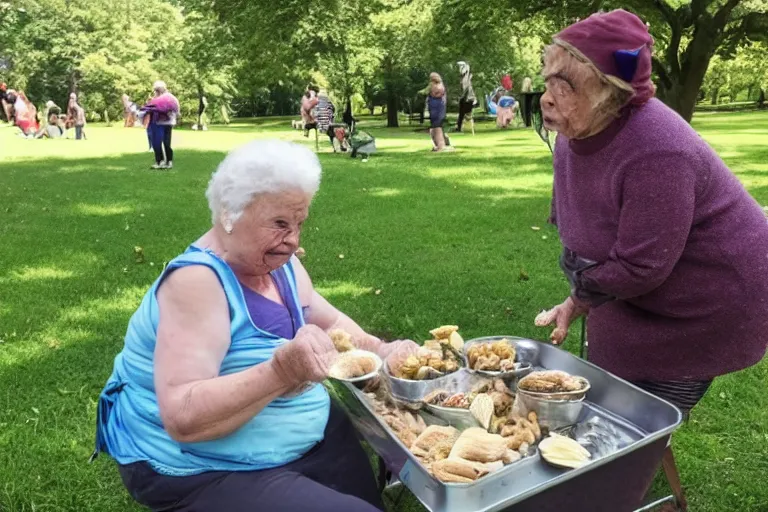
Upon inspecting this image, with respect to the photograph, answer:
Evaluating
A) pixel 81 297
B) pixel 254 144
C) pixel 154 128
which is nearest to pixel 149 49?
pixel 154 128

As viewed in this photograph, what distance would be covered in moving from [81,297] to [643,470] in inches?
185

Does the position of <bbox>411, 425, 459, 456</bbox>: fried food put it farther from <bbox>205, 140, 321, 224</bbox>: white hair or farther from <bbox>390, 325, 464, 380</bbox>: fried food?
<bbox>205, 140, 321, 224</bbox>: white hair

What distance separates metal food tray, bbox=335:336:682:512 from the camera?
141cm

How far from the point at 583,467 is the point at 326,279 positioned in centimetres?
435

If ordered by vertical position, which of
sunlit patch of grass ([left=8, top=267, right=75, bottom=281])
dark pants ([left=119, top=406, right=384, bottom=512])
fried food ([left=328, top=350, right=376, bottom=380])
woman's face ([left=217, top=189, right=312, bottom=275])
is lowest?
sunlit patch of grass ([left=8, top=267, right=75, bottom=281])

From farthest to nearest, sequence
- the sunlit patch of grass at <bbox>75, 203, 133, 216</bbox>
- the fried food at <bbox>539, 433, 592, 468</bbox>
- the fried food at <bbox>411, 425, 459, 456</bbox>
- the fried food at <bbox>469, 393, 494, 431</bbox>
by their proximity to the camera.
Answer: the sunlit patch of grass at <bbox>75, 203, 133, 216</bbox> → the fried food at <bbox>469, 393, 494, 431</bbox> → the fried food at <bbox>411, 425, 459, 456</bbox> → the fried food at <bbox>539, 433, 592, 468</bbox>

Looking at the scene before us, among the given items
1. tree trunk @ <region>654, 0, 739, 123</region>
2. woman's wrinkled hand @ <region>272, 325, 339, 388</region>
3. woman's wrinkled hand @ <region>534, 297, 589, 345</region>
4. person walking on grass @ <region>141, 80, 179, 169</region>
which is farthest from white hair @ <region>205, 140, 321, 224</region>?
tree trunk @ <region>654, 0, 739, 123</region>

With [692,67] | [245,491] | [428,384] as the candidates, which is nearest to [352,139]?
[692,67]

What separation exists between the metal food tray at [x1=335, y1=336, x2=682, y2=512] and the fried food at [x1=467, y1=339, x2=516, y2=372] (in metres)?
0.20

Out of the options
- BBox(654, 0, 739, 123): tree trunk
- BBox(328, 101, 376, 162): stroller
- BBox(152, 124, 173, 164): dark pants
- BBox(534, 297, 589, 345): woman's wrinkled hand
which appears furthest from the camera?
BBox(328, 101, 376, 162): stroller

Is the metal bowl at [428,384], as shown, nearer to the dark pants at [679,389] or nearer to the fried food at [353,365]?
the fried food at [353,365]

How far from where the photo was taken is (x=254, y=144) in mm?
1999

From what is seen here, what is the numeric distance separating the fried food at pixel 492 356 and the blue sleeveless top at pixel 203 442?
1.70 ft

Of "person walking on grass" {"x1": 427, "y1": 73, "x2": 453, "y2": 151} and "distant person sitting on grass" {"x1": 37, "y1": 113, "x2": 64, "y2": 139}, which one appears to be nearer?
"person walking on grass" {"x1": 427, "y1": 73, "x2": 453, "y2": 151}
